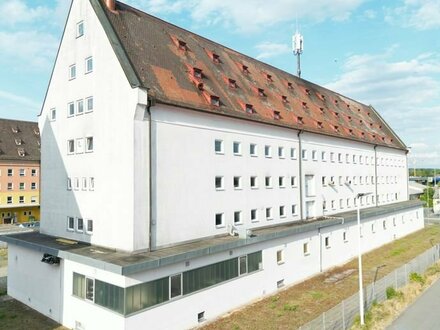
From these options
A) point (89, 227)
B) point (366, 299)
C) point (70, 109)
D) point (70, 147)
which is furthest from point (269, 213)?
point (70, 109)

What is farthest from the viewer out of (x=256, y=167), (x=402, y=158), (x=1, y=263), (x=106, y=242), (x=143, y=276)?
(x=402, y=158)

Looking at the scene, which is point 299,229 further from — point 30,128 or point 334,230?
point 30,128

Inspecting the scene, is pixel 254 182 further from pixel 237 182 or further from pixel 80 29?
pixel 80 29

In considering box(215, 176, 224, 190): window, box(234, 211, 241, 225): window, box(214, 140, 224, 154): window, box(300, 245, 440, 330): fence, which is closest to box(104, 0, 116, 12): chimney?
box(214, 140, 224, 154): window

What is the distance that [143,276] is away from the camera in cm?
1709

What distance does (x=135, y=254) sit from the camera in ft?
61.5

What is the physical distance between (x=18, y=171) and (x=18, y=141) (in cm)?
548

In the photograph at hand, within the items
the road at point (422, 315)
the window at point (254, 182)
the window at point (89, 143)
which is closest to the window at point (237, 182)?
the window at point (254, 182)

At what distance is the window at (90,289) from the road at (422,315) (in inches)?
605

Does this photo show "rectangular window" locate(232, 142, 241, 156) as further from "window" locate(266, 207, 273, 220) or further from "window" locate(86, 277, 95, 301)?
"window" locate(86, 277, 95, 301)

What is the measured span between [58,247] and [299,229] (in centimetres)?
1720

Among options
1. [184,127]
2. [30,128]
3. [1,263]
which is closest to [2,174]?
[30,128]

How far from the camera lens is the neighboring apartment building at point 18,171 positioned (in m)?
61.1

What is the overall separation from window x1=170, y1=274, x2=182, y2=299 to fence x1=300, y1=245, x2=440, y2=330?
6.37 metres
